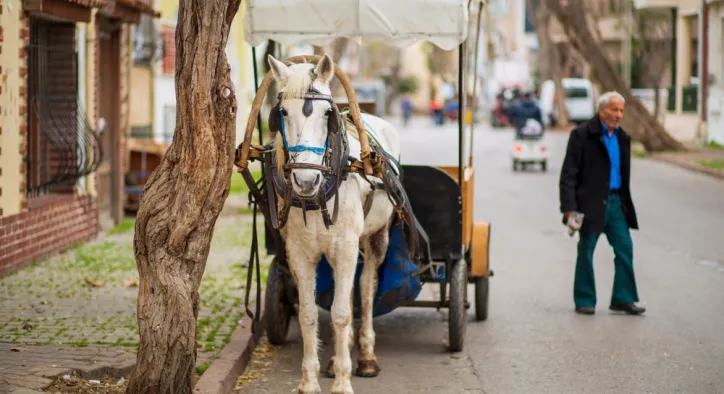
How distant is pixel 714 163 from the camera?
27.2 m

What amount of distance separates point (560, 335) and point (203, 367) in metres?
3.25

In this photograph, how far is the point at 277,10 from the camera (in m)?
8.93

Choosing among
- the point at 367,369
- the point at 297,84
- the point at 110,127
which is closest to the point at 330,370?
the point at 367,369

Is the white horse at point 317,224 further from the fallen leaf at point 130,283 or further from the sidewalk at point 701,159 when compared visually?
the sidewalk at point 701,159

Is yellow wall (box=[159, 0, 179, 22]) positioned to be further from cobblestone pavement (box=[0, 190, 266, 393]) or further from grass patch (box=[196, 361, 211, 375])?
grass patch (box=[196, 361, 211, 375])

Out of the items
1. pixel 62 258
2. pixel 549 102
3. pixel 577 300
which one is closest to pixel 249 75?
pixel 549 102

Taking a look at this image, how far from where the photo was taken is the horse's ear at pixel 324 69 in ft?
23.5

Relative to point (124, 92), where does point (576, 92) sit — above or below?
above

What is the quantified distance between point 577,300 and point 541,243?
4991 mm

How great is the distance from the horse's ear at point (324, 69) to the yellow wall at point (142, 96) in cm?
1594

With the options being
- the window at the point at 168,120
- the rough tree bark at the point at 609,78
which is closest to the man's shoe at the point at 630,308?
the window at the point at 168,120

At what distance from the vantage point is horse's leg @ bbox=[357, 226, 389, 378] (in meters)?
8.23

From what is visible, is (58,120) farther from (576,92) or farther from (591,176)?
(576,92)

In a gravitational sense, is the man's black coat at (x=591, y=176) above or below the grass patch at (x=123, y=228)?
above
